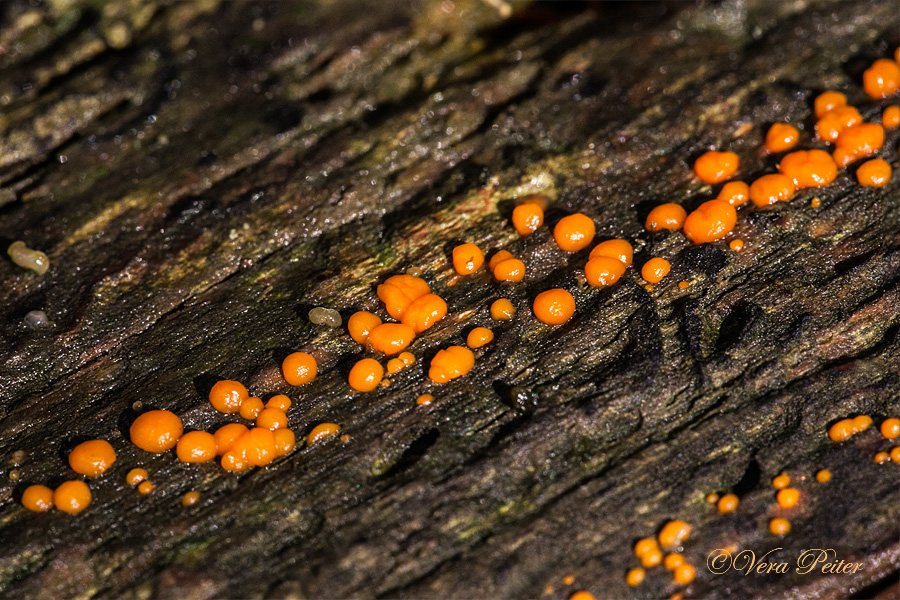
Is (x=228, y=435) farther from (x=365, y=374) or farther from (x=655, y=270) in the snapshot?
(x=655, y=270)

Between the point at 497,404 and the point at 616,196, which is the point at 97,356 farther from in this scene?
the point at 616,196

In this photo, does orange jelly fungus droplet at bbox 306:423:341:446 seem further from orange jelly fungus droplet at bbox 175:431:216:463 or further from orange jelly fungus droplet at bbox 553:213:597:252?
orange jelly fungus droplet at bbox 553:213:597:252

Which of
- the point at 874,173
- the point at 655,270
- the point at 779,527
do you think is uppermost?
the point at 655,270

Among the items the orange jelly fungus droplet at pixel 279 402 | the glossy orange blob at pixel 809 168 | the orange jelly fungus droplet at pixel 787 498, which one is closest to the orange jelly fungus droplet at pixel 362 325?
the orange jelly fungus droplet at pixel 279 402

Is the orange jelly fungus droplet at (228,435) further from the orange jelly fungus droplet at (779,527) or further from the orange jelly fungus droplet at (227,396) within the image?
the orange jelly fungus droplet at (779,527)

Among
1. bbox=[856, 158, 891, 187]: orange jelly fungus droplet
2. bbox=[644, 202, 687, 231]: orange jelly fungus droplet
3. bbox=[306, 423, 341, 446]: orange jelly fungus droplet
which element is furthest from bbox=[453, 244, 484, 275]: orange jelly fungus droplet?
bbox=[856, 158, 891, 187]: orange jelly fungus droplet

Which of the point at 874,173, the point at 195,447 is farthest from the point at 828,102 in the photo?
the point at 195,447
